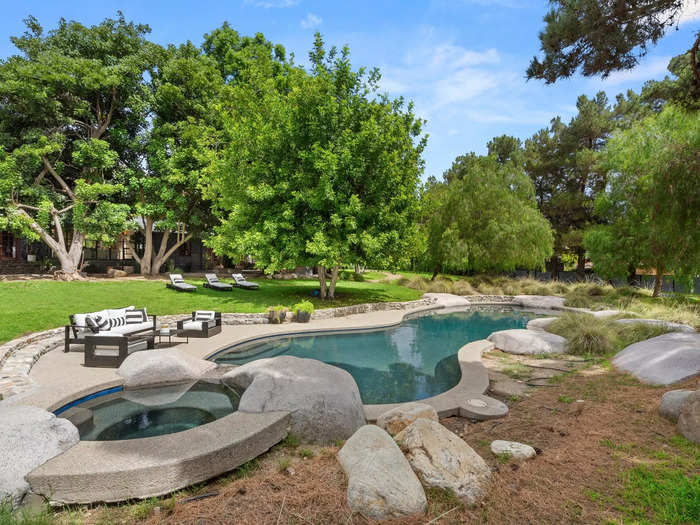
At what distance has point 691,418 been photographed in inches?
159

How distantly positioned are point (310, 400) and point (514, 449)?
2400 millimetres

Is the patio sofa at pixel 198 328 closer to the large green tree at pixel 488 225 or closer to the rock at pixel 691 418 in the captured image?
the rock at pixel 691 418

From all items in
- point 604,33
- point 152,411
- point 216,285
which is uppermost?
point 604,33

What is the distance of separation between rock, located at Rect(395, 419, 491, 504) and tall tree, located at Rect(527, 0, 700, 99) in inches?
240

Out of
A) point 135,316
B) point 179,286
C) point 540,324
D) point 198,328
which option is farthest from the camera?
point 179,286

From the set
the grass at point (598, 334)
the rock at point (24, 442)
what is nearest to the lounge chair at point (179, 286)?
the rock at point (24, 442)

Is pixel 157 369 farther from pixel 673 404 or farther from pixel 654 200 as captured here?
pixel 654 200

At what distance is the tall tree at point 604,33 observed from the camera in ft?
17.1

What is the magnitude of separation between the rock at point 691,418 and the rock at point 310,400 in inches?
148

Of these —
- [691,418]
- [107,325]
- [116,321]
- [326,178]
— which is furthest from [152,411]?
[326,178]

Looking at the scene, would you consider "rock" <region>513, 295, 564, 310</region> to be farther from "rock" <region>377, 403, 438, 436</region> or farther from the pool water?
the pool water

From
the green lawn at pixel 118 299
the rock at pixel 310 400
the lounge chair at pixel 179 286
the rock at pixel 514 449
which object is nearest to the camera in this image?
the rock at pixel 514 449

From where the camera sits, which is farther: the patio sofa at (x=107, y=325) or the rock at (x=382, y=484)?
the patio sofa at (x=107, y=325)

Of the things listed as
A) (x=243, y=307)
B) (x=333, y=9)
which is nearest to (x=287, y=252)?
(x=243, y=307)
